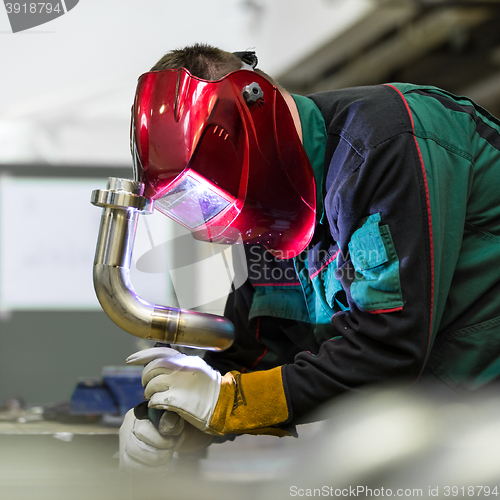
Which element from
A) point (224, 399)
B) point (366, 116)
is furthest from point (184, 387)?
point (366, 116)

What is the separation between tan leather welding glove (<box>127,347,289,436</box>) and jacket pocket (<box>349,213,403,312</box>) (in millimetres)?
198

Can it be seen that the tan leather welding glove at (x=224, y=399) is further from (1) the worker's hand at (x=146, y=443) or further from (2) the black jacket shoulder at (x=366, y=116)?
(2) the black jacket shoulder at (x=366, y=116)

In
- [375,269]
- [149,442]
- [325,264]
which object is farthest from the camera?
[325,264]

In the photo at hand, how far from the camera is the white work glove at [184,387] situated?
2.84 feet

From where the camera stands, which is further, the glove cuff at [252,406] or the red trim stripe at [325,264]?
the red trim stripe at [325,264]

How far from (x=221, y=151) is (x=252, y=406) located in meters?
0.43

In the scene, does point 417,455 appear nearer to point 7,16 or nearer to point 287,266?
point 287,266

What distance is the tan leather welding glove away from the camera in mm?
849

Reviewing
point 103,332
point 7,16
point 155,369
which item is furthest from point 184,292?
point 103,332

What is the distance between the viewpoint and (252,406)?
0.85m

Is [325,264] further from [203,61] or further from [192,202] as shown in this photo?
[203,61]

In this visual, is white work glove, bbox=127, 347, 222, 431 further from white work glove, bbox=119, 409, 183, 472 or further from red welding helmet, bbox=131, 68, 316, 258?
red welding helmet, bbox=131, 68, 316, 258

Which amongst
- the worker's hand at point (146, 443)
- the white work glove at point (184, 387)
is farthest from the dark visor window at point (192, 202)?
the worker's hand at point (146, 443)

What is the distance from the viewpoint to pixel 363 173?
823 mm
